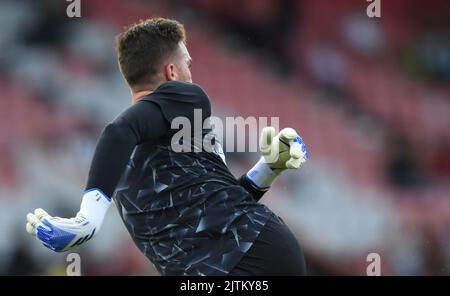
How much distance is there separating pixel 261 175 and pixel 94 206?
91 cm

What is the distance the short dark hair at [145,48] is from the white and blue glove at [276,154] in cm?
48

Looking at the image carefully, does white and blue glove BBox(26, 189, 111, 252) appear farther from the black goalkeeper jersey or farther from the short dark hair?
the short dark hair

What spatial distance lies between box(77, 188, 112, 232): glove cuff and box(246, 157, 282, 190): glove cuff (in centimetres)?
84

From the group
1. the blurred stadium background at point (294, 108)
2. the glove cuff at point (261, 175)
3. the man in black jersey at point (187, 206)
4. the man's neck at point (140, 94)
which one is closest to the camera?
the man in black jersey at point (187, 206)

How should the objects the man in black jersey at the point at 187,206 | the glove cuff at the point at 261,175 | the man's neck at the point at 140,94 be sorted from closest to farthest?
1. the man in black jersey at the point at 187,206
2. the man's neck at the point at 140,94
3. the glove cuff at the point at 261,175

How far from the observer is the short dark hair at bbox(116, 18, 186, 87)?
9.39ft

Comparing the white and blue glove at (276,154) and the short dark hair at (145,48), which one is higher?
the short dark hair at (145,48)

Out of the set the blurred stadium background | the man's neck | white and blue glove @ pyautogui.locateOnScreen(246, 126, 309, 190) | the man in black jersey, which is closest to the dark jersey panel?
the man in black jersey

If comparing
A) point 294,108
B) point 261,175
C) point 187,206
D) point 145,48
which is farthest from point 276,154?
point 294,108

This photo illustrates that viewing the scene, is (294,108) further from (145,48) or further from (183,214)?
(183,214)

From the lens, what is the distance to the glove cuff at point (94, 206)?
7.97 feet

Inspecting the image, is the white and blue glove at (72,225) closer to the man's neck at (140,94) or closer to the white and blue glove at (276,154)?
the man's neck at (140,94)

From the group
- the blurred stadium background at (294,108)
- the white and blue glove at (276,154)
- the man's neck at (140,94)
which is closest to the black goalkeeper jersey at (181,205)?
the man's neck at (140,94)

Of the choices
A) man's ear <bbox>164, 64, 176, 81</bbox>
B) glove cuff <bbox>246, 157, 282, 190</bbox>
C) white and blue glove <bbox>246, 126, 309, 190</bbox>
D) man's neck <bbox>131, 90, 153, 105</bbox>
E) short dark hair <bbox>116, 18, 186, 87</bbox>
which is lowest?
glove cuff <bbox>246, 157, 282, 190</bbox>
